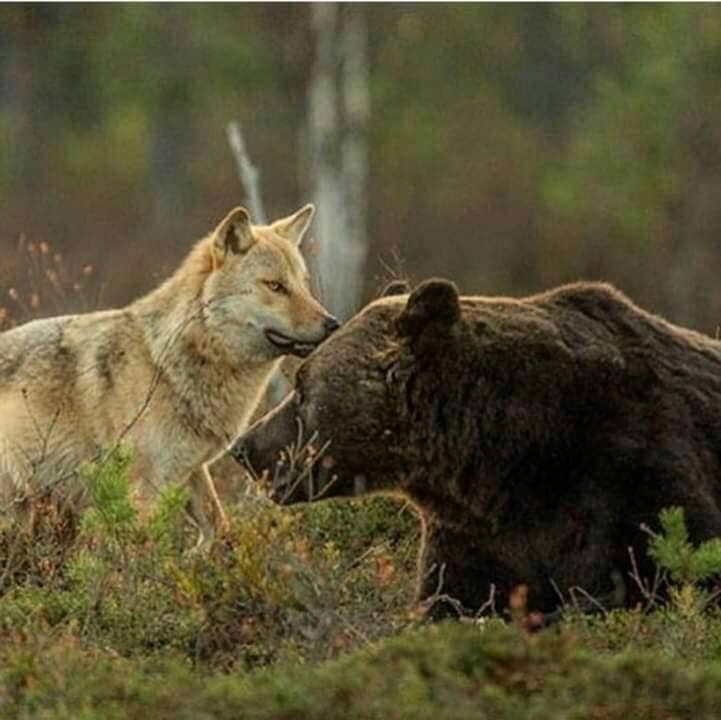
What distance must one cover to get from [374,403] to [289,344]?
6.01 ft

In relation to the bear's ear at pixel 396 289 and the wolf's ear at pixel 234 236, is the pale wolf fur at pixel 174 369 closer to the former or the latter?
the wolf's ear at pixel 234 236

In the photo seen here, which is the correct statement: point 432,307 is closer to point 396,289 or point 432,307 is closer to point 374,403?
point 374,403

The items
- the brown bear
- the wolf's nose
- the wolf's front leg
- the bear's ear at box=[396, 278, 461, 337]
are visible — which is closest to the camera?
the brown bear

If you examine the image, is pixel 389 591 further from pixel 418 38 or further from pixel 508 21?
pixel 508 21

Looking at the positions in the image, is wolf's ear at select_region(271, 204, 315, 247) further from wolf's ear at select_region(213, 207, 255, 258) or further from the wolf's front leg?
the wolf's front leg

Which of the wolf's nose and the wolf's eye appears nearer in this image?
the wolf's nose

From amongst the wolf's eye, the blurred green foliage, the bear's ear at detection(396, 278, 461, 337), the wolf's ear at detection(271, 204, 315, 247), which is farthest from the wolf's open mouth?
the blurred green foliage

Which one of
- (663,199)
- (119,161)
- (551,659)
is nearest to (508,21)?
(119,161)

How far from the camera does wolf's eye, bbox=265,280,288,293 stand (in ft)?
33.8

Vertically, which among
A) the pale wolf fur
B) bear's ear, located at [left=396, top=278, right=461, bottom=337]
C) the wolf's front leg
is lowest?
the wolf's front leg

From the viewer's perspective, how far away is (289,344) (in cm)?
1023

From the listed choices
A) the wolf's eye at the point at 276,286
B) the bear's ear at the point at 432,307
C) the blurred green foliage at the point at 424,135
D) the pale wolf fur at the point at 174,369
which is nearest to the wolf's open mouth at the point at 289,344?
the pale wolf fur at the point at 174,369

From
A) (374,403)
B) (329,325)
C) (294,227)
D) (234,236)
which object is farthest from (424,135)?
(374,403)

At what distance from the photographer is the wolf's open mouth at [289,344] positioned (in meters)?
10.1
